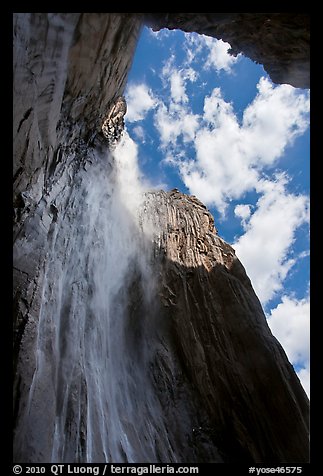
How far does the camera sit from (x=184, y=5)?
12.7ft

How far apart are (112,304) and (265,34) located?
716 centimetres

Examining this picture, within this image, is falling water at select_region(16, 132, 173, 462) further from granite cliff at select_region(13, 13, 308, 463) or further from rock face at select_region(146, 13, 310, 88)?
rock face at select_region(146, 13, 310, 88)

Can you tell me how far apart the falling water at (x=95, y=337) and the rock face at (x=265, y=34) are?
14.4 ft

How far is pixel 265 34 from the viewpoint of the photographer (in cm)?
716

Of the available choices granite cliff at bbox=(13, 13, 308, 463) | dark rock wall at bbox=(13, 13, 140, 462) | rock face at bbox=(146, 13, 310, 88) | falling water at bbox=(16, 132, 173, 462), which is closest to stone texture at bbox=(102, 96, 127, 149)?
granite cliff at bbox=(13, 13, 308, 463)

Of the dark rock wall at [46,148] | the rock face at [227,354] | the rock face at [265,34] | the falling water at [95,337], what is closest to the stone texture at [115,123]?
the falling water at [95,337]

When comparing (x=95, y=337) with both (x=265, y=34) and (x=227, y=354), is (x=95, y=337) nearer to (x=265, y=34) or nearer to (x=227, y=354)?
(x=227, y=354)

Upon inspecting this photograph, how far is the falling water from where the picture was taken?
503 cm

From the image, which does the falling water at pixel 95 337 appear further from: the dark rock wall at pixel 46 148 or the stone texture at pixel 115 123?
the stone texture at pixel 115 123

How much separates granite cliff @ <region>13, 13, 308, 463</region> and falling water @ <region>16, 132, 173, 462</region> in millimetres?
34
